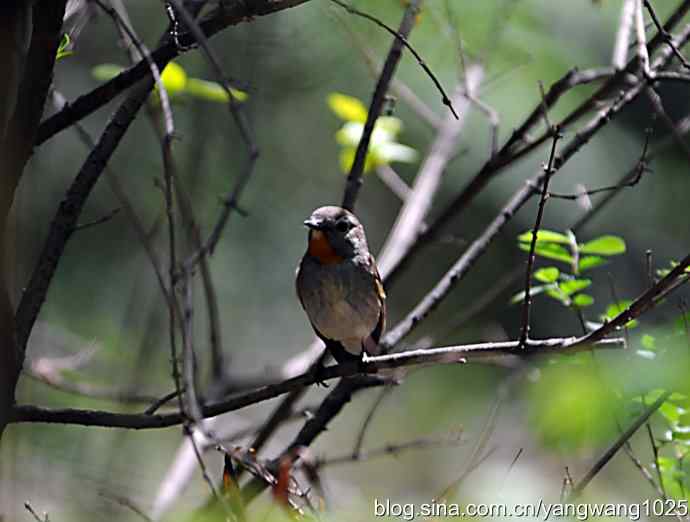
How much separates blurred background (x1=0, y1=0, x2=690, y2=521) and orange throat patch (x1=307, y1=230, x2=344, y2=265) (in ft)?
3.30

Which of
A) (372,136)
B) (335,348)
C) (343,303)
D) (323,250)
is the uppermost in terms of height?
(372,136)

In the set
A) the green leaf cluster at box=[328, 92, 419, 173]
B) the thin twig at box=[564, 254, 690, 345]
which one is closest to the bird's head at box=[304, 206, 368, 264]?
the green leaf cluster at box=[328, 92, 419, 173]

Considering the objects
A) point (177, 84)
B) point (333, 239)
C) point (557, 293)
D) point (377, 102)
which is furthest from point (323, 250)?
point (557, 293)

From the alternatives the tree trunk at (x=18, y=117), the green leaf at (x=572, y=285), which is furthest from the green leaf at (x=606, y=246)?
the tree trunk at (x=18, y=117)

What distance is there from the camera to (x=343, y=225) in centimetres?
420

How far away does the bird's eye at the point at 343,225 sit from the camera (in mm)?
4164

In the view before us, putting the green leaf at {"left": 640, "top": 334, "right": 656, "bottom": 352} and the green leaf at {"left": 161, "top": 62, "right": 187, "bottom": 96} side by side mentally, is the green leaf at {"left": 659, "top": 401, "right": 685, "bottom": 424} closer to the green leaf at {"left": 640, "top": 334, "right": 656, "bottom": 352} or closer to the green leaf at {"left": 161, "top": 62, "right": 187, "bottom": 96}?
the green leaf at {"left": 640, "top": 334, "right": 656, "bottom": 352}

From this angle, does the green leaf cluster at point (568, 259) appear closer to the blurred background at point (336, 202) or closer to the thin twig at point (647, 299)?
the thin twig at point (647, 299)

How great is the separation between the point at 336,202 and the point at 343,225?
4.33 m

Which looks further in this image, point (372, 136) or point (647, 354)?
point (372, 136)

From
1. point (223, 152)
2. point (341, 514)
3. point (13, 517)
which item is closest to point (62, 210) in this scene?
A: point (13, 517)

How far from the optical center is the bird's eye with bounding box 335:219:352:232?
13.7 ft

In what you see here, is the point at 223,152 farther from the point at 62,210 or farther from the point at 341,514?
the point at 341,514

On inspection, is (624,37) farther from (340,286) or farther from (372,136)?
(340,286)
